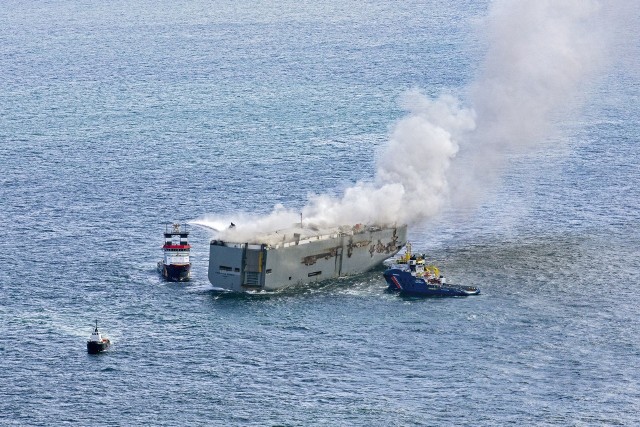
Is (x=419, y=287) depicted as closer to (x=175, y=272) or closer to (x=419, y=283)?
(x=419, y=283)

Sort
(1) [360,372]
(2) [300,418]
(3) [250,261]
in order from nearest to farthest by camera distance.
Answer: (2) [300,418], (1) [360,372], (3) [250,261]

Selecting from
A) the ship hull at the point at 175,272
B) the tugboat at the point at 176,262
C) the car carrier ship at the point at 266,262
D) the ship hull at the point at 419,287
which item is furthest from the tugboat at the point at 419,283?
the ship hull at the point at 175,272

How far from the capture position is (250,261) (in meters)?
193

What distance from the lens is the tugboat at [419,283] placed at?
19000cm

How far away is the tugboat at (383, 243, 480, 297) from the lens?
190000 millimetres

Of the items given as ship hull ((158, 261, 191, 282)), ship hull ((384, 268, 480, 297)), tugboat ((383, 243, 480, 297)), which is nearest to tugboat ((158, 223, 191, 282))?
ship hull ((158, 261, 191, 282))

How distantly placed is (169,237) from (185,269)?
465cm

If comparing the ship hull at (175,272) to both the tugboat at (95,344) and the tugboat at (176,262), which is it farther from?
the tugboat at (95,344)

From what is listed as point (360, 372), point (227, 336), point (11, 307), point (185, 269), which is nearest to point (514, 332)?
point (360, 372)

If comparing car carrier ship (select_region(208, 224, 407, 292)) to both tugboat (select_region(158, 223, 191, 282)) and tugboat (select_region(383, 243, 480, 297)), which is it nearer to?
tugboat (select_region(158, 223, 191, 282))

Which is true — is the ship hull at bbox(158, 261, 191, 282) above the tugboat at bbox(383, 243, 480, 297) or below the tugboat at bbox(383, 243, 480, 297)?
below

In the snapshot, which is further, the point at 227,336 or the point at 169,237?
the point at 169,237

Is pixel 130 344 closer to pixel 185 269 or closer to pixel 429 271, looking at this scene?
pixel 185 269

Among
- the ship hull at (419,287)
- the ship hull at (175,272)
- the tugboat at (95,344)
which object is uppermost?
the ship hull at (419,287)
